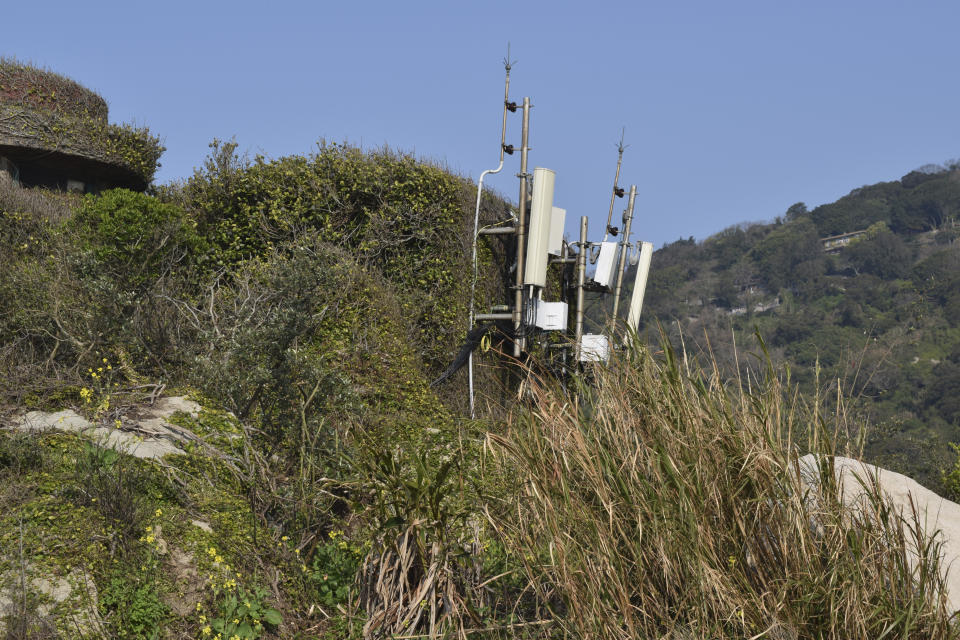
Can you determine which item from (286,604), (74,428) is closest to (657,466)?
(286,604)

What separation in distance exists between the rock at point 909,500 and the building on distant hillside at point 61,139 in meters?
11.6

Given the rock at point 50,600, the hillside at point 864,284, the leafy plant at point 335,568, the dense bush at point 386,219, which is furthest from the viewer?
the hillside at point 864,284

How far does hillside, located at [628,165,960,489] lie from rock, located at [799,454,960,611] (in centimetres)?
530

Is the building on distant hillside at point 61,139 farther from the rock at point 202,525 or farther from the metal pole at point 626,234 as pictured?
the rock at point 202,525

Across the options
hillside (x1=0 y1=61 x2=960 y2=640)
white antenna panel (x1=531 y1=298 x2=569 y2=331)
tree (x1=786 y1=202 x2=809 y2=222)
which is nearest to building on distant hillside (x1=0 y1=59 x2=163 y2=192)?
hillside (x1=0 y1=61 x2=960 y2=640)

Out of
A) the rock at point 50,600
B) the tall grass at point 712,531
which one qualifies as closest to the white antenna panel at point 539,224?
the tall grass at point 712,531

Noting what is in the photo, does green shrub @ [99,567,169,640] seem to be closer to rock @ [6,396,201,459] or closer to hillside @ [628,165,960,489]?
rock @ [6,396,201,459]

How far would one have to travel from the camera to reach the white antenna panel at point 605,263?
Result: 10727 millimetres

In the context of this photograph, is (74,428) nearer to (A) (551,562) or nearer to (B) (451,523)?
(B) (451,523)

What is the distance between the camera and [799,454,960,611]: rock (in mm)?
3045

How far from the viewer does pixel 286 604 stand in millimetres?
3678

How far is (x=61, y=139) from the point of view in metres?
11.7

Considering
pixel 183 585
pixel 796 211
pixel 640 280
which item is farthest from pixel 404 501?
pixel 796 211

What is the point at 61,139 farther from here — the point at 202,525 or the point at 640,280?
the point at 202,525
